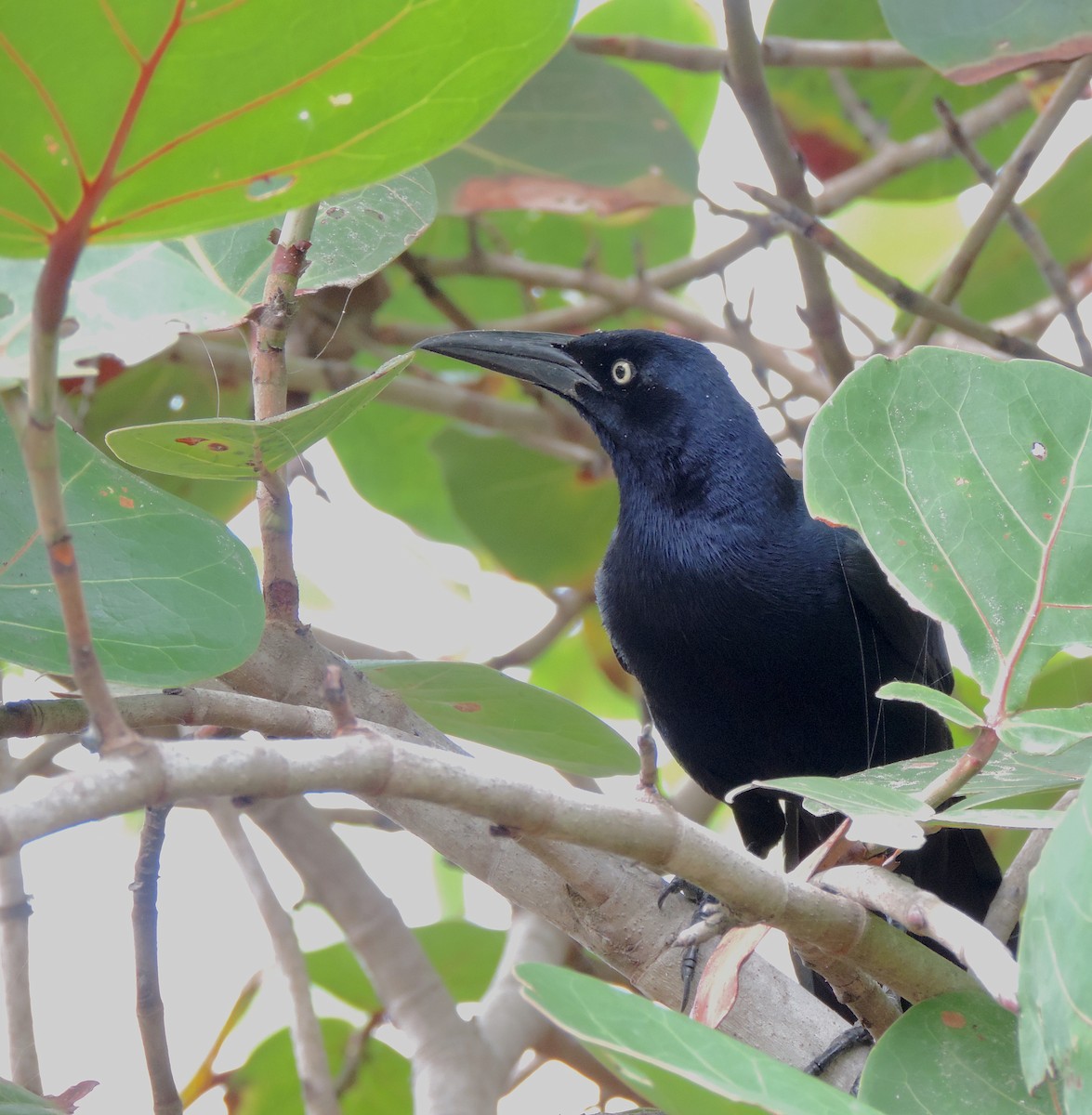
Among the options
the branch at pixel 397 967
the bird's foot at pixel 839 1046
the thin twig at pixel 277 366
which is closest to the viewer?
the thin twig at pixel 277 366

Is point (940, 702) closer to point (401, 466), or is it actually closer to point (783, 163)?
point (783, 163)

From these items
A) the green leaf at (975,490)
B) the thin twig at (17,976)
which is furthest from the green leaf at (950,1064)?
the thin twig at (17,976)

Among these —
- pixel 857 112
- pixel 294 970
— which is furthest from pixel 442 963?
pixel 857 112

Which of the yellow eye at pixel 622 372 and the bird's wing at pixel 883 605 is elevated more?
the yellow eye at pixel 622 372

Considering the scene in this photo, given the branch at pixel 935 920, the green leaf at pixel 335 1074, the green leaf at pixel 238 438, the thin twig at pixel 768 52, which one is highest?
the thin twig at pixel 768 52

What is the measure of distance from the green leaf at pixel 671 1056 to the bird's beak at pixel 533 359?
2101 millimetres

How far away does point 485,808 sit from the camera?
3.20ft

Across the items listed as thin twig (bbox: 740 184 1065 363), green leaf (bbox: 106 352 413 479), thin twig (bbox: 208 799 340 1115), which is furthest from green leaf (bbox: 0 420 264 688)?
thin twig (bbox: 740 184 1065 363)

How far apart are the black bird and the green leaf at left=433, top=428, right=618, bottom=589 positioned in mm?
605

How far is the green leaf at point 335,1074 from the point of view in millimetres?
2812

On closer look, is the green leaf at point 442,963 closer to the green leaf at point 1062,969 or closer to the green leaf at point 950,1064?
the green leaf at point 950,1064

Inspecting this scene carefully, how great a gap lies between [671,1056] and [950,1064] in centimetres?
43

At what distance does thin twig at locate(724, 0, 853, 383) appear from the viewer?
2.51 metres

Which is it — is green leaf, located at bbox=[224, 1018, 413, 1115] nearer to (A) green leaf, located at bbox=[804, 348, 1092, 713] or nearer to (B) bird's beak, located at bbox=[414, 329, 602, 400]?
(B) bird's beak, located at bbox=[414, 329, 602, 400]
